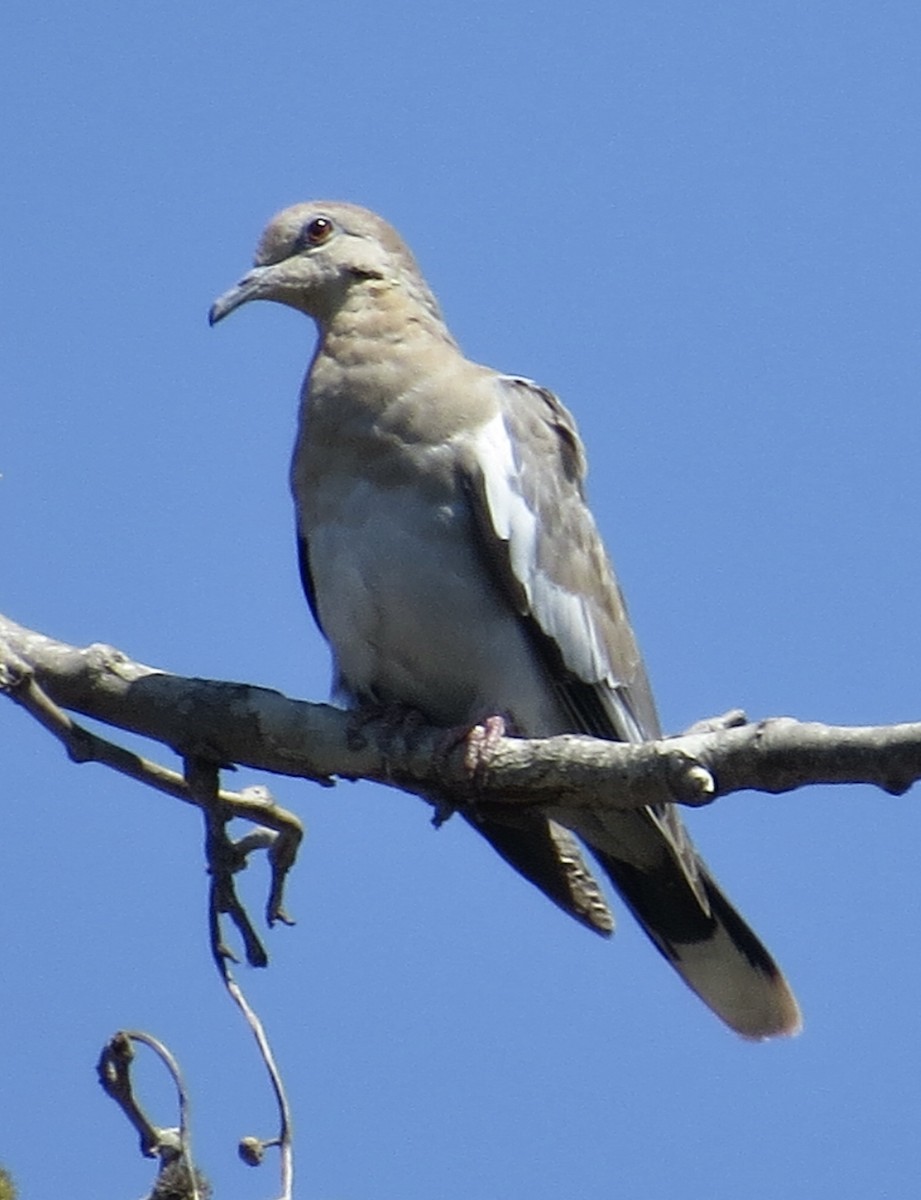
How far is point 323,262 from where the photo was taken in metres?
5.56

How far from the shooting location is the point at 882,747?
3.11 m

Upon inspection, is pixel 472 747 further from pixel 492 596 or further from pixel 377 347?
pixel 377 347

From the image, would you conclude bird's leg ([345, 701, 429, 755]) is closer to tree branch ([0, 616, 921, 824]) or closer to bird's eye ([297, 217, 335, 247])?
tree branch ([0, 616, 921, 824])

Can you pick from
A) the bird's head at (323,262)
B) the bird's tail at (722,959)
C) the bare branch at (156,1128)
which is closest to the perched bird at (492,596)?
the bird's tail at (722,959)

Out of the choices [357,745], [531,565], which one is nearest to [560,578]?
[531,565]

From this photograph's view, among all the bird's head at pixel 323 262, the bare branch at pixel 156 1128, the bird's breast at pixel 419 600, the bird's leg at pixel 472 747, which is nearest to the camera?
the bare branch at pixel 156 1128

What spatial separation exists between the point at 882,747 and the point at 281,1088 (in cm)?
118

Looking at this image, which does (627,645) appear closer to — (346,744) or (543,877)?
(543,877)

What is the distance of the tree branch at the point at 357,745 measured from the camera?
3.39 metres

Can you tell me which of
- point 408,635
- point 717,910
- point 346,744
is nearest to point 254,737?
point 346,744

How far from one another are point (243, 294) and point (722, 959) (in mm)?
2147

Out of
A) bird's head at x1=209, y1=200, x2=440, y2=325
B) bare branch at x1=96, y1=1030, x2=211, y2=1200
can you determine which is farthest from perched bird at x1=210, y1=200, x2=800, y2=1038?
bare branch at x1=96, y1=1030, x2=211, y2=1200

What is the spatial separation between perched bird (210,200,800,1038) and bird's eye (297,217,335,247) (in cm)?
35

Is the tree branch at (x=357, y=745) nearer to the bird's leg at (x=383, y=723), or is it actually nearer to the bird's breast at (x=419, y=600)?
the bird's leg at (x=383, y=723)
